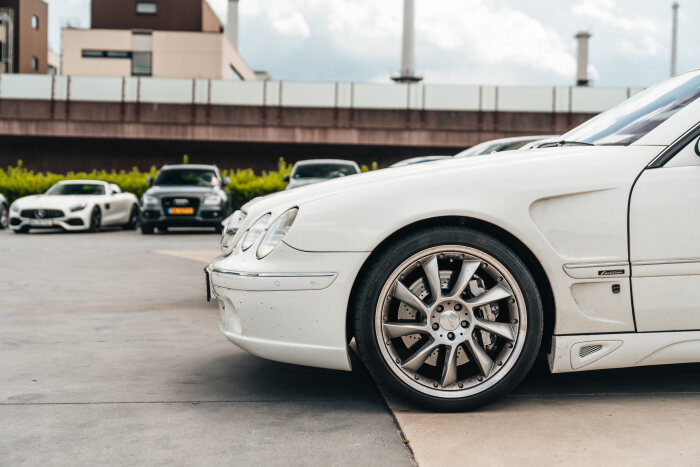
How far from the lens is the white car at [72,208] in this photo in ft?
60.3

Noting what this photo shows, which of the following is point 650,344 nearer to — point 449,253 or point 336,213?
point 449,253

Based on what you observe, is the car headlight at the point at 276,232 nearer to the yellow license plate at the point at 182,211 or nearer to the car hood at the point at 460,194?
the car hood at the point at 460,194

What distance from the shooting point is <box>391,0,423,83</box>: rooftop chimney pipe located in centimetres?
5103

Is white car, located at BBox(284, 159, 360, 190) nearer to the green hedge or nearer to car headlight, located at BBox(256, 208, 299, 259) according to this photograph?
the green hedge

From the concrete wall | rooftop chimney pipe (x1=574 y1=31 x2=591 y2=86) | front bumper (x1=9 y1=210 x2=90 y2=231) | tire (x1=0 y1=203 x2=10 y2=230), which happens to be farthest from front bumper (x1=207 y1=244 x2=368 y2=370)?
rooftop chimney pipe (x1=574 y1=31 x2=591 y2=86)

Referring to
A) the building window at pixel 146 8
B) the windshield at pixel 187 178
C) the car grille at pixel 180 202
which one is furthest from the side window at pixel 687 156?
the building window at pixel 146 8

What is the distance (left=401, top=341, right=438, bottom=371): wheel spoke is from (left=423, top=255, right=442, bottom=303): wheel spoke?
0.19m

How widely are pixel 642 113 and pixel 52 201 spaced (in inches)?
667

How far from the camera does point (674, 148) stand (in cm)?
360

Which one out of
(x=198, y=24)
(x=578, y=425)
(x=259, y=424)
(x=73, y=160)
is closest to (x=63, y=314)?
(x=259, y=424)

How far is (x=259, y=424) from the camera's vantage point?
3.42 m

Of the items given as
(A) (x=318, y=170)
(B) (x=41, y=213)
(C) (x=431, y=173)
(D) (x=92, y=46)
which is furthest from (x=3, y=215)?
(D) (x=92, y=46)

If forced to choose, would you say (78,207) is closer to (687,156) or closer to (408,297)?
(408,297)

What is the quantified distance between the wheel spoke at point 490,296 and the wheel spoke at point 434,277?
0.46 feet
